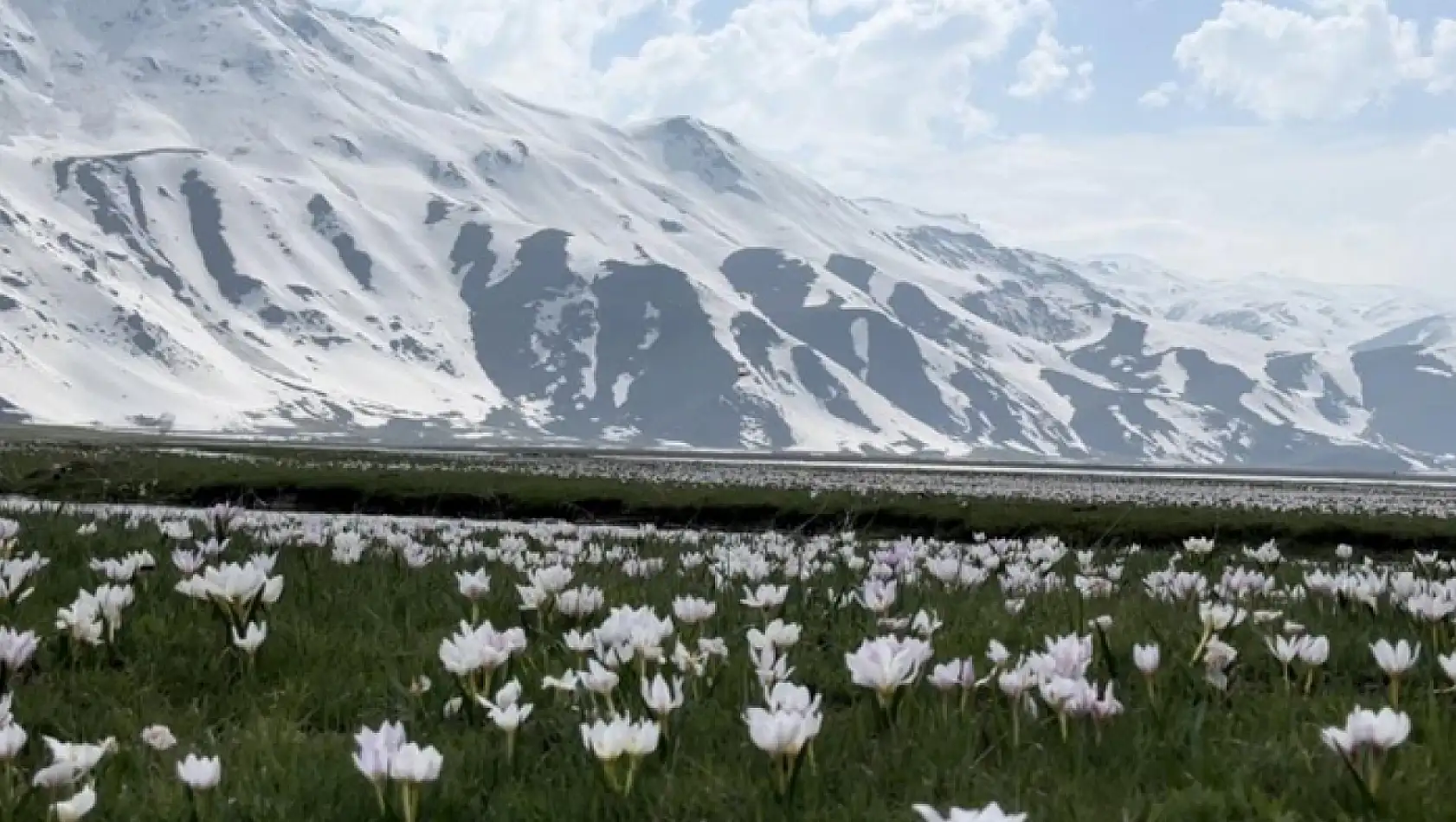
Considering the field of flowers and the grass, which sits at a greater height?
the field of flowers

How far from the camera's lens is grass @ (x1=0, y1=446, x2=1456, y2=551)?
131 ft

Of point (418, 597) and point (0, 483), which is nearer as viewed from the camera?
point (418, 597)

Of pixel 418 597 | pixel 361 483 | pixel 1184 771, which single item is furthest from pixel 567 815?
pixel 361 483

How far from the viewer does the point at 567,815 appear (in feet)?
11.6

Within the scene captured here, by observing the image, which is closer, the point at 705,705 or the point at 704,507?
the point at 705,705

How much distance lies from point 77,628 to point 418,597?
3.31m

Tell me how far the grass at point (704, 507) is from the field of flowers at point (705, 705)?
29.9 meters

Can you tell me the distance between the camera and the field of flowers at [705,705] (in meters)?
3.52

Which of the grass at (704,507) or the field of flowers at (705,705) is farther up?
the field of flowers at (705,705)

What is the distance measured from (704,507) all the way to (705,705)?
39401 mm

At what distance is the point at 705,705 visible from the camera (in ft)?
16.7

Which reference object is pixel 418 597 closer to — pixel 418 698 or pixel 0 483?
pixel 418 698

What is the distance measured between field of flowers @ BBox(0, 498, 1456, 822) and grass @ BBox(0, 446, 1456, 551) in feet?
98.1

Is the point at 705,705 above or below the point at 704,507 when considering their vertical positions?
above
